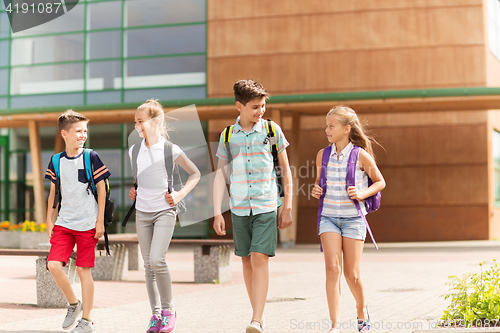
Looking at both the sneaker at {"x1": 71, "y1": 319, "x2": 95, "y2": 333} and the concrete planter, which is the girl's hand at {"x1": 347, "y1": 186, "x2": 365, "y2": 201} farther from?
the concrete planter

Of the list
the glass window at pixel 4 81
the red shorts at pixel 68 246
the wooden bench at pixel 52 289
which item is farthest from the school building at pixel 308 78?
the red shorts at pixel 68 246

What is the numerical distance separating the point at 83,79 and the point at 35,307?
1718 centimetres

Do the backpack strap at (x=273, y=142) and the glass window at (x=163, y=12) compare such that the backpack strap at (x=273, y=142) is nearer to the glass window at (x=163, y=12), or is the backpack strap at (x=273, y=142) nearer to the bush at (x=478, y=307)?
the bush at (x=478, y=307)

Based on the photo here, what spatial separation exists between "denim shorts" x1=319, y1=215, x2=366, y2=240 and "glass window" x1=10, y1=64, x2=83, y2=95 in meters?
20.0

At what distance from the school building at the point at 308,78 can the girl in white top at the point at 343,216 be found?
14.3 meters

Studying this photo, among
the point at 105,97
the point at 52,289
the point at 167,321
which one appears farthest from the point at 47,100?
the point at 167,321

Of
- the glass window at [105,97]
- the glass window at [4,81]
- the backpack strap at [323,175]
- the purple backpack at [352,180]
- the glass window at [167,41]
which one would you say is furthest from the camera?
the glass window at [4,81]

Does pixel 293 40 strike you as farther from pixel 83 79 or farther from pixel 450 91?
pixel 83 79

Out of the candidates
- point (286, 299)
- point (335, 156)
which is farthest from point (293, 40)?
point (335, 156)

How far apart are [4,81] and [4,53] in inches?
47.1

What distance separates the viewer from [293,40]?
2166 centimetres

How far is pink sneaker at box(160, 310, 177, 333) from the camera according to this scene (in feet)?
16.5

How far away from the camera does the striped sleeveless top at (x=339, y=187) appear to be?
187 inches

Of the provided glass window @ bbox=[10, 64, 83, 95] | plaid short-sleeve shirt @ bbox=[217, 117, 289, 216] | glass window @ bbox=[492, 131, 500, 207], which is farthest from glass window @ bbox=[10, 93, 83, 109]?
plaid short-sleeve shirt @ bbox=[217, 117, 289, 216]
